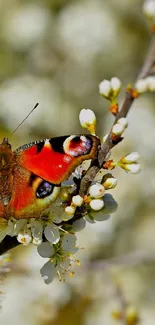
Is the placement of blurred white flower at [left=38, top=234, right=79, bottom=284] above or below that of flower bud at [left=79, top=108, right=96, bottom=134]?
below

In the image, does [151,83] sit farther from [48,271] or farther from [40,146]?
[48,271]

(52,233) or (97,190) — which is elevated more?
(97,190)

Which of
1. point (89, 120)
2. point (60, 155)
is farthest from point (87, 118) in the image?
point (60, 155)

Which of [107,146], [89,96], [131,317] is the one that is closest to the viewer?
[107,146]

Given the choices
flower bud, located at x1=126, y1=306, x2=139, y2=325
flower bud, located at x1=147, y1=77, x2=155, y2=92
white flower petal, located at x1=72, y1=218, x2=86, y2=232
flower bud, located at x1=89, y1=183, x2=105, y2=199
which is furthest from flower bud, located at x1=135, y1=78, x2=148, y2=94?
flower bud, located at x1=126, y1=306, x2=139, y2=325

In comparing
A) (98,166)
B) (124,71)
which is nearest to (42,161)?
(98,166)

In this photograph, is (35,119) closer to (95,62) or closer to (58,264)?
(95,62)

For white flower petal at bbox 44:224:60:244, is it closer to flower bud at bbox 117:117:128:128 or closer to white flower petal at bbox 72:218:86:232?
white flower petal at bbox 72:218:86:232

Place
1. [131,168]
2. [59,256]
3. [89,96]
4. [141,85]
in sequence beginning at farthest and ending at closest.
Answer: [89,96]
[59,256]
[131,168]
[141,85]
